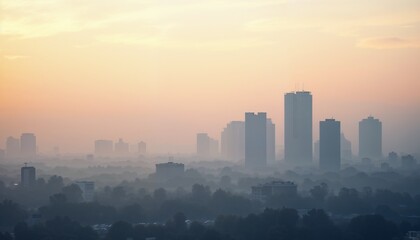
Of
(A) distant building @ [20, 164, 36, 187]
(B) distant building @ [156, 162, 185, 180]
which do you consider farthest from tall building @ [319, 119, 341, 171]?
(A) distant building @ [20, 164, 36, 187]

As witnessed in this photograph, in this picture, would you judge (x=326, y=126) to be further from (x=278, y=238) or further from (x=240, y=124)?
(x=278, y=238)

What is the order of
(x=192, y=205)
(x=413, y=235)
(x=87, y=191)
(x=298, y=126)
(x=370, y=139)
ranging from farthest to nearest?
(x=370, y=139), (x=298, y=126), (x=87, y=191), (x=192, y=205), (x=413, y=235)

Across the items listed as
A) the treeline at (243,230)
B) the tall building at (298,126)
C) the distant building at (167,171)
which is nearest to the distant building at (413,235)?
the treeline at (243,230)

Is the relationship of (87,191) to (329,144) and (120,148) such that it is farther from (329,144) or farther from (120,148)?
(120,148)

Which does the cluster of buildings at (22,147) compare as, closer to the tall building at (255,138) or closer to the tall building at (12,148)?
the tall building at (12,148)

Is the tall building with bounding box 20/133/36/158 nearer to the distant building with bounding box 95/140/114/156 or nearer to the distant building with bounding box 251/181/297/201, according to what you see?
the distant building with bounding box 95/140/114/156

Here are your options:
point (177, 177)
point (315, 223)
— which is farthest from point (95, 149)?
point (315, 223)

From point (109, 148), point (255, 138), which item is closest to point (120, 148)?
point (109, 148)
